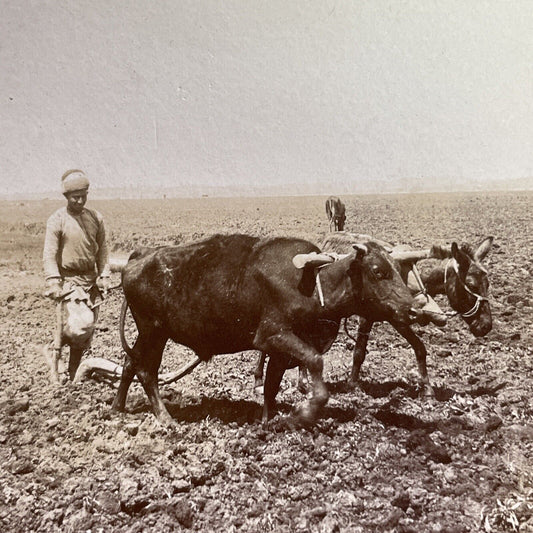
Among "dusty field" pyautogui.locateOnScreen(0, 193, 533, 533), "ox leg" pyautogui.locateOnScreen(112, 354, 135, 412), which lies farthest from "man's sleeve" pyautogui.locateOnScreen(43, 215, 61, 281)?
"dusty field" pyautogui.locateOnScreen(0, 193, 533, 533)

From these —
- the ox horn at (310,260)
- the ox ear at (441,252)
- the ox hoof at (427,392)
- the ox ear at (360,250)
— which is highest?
the ox ear at (360,250)

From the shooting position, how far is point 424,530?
3.16 metres

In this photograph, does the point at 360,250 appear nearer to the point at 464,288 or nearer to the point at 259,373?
the point at 259,373

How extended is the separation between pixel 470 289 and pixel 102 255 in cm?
442

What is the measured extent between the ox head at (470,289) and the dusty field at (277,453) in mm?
657

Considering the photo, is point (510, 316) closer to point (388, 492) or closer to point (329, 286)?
point (329, 286)

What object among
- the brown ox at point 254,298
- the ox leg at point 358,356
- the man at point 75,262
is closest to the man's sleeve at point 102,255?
the man at point 75,262

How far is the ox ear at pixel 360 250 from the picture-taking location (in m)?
4.29

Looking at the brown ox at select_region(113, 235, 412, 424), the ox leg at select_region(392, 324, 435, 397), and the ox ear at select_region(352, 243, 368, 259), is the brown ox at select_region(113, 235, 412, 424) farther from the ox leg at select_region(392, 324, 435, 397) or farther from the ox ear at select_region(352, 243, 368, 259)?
the ox leg at select_region(392, 324, 435, 397)

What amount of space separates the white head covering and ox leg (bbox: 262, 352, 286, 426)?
2.57 m

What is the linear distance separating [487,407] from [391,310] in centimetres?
167

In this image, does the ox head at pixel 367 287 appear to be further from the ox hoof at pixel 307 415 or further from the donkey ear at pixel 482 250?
the donkey ear at pixel 482 250

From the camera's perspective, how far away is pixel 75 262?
17.5 ft

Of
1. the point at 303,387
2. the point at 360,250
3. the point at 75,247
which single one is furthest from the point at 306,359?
the point at 75,247
